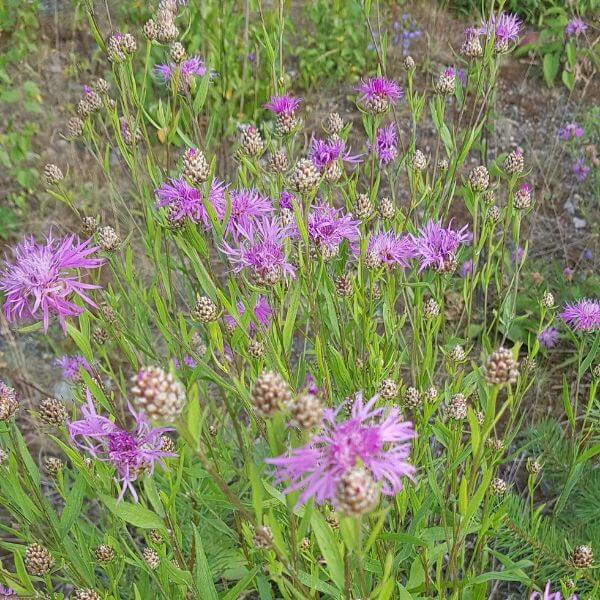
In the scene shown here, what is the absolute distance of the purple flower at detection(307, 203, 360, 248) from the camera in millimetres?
1517

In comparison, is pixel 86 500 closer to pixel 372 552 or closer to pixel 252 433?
pixel 252 433

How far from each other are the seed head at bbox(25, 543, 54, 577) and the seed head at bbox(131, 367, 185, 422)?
665mm

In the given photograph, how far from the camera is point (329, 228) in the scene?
1547 mm

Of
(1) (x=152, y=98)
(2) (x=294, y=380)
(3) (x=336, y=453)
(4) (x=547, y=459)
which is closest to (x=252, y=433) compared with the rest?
(2) (x=294, y=380)

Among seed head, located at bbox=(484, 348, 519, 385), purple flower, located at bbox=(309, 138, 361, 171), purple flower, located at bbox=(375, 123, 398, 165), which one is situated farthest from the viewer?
purple flower, located at bbox=(375, 123, 398, 165)

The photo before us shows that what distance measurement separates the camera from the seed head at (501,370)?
934mm

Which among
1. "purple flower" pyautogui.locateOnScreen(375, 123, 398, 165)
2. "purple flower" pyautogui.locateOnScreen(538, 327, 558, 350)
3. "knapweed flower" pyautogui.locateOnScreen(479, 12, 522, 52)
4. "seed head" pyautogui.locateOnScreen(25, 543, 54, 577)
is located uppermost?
"knapweed flower" pyautogui.locateOnScreen(479, 12, 522, 52)

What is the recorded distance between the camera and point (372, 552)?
1557 millimetres

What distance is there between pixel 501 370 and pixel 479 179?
0.88 m

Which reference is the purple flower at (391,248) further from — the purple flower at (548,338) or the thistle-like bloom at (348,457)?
the purple flower at (548,338)

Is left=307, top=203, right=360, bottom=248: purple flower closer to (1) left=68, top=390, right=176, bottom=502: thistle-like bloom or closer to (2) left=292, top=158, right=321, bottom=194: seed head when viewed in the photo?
(2) left=292, top=158, right=321, bottom=194: seed head

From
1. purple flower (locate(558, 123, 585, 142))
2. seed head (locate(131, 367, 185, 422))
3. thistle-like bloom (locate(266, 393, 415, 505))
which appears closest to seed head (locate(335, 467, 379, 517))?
thistle-like bloom (locate(266, 393, 415, 505))

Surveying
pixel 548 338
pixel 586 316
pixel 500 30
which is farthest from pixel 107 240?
pixel 548 338

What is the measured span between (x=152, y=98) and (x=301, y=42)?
107 centimetres
